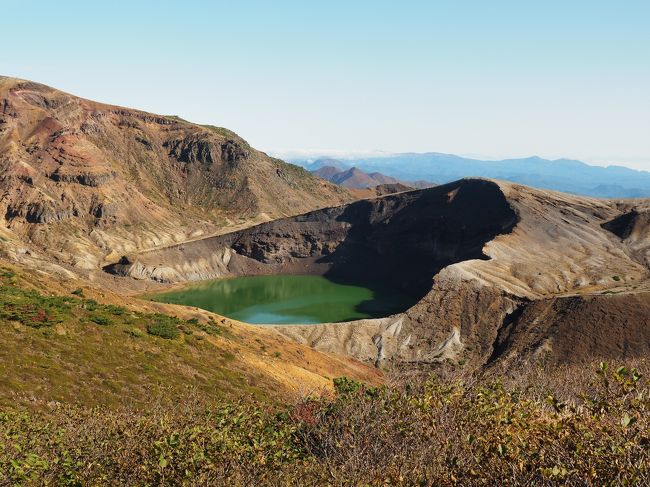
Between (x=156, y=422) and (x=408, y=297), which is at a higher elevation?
(x=156, y=422)

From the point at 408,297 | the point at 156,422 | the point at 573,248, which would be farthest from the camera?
the point at 408,297

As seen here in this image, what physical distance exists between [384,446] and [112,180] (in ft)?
474

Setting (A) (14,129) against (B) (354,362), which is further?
(A) (14,129)

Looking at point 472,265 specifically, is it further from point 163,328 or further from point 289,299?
point 163,328

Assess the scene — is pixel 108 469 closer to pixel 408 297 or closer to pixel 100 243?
pixel 408 297

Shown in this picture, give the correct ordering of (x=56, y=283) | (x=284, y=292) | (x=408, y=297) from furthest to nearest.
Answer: (x=284, y=292) → (x=408, y=297) → (x=56, y=283)

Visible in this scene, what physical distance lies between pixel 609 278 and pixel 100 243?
116107 mm

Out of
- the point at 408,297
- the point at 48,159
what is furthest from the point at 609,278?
the point at 48,159

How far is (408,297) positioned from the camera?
112 metres

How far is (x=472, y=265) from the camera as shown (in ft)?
287

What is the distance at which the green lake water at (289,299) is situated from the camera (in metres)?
98.9

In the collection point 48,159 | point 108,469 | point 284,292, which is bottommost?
point 284,292

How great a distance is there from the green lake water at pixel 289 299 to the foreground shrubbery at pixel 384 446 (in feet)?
246

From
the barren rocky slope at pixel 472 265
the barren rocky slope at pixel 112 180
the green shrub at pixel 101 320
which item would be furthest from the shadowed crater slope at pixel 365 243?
the green shrub at pixel 101 320
